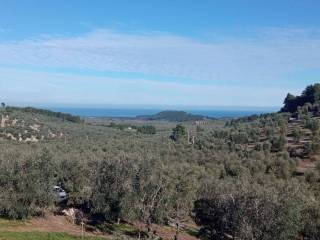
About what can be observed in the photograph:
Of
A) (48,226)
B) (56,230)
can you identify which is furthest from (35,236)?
(48,226)

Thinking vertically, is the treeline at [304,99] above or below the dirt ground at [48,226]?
above

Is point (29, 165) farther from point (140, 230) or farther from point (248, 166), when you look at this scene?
point (248, 166)

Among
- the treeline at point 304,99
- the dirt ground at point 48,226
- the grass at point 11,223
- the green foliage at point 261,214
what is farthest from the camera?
the treeline at point 304,99

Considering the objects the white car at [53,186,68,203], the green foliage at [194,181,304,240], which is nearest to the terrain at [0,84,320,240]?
the green foliage at [194,181,304,240]

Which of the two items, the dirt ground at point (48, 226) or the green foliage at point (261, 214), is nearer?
the green foliage at point (261, 214)

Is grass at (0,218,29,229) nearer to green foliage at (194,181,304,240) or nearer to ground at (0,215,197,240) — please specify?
ground at (0,215,197,240)

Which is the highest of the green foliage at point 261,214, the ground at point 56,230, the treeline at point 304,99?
the treeline at point 304,99

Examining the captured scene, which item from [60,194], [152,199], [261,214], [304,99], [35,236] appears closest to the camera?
[261,214]

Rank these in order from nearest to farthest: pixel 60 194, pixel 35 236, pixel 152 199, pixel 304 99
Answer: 1. pixel 35 236
2. pixel 152 199
3. pixel 60 194
4. pixel 304 99

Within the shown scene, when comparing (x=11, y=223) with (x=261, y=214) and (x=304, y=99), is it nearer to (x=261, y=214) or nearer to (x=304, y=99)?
(x=261, y=214)

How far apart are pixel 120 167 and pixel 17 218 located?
12.6 meters

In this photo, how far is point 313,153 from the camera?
86500 mm

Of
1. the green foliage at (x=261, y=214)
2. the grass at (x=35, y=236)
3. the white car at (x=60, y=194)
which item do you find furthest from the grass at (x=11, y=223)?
the green foliage at (x=261, y=214)

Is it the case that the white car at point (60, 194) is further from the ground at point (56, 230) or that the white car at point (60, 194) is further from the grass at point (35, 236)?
the grass at point (35, 236)
